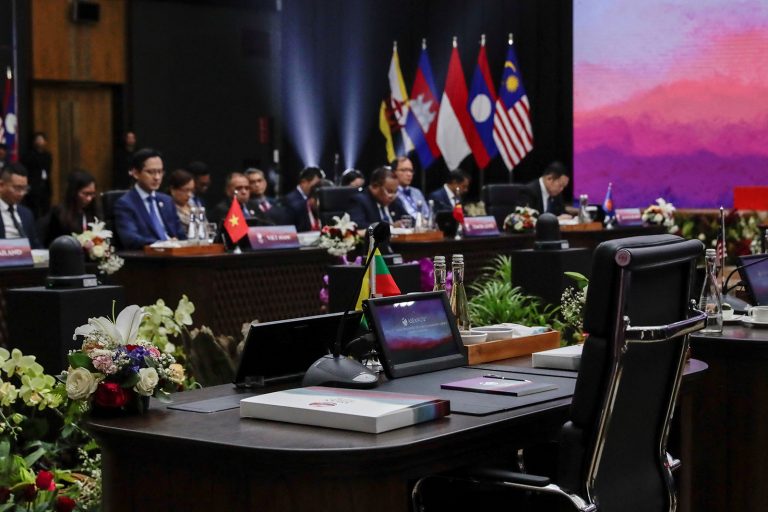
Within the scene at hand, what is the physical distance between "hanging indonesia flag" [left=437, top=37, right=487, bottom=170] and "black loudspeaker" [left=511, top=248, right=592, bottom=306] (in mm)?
7140

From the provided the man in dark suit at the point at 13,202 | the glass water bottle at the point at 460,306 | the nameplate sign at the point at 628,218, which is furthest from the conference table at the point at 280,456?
the nameplate sign at the point at 628,218

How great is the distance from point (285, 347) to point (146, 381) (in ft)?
1.34

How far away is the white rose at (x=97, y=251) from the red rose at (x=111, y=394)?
3.53 metres

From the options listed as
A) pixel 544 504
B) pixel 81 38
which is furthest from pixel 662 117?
pixel 544 504

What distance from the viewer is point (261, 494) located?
2.11 meters

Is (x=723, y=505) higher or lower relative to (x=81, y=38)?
lower

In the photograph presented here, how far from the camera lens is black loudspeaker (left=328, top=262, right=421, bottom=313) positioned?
18.1 feet

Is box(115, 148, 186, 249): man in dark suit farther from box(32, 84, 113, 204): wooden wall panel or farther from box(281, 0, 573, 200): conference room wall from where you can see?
box(281, 0, 573, 200): conference room wall

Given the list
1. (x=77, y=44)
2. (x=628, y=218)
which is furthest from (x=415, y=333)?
(x=77, y=44)

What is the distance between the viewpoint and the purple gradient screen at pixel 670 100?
12.3 metres

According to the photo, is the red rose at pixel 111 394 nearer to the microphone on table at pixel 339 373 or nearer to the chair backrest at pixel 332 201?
the microphone on table at pixel 339 373

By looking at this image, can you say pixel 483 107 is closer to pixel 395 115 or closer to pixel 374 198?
pixel 395 115

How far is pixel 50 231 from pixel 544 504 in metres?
5.06

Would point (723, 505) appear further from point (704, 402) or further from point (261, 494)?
point (261, 494)
